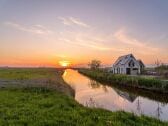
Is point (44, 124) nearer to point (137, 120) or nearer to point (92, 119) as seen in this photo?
point (92, 119)

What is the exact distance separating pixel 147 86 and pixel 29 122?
27574 mm

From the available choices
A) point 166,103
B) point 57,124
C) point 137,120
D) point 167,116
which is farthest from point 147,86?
point 57,124

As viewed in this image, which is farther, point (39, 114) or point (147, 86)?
point (147, 86)

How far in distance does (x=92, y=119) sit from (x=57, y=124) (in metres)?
1.99

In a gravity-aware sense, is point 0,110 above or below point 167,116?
above

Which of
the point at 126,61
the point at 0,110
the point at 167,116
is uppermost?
the point at 126,61

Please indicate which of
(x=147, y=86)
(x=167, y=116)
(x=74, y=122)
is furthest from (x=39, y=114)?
(x=147, y=86)

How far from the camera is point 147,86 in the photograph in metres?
36.9

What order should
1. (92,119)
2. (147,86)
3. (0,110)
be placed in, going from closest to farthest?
(92,119) → (0,110) → (147,86)

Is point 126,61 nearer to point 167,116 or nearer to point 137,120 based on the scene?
point 167,116

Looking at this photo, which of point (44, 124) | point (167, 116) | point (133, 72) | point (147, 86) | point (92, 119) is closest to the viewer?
point (44, 124)

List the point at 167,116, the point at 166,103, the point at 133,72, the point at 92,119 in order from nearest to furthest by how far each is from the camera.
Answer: the point at 92,119 < the point at 167,116 < the point at 166,103 < the point at 133,72

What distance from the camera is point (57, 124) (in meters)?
11.5

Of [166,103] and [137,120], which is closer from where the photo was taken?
[137,120]
